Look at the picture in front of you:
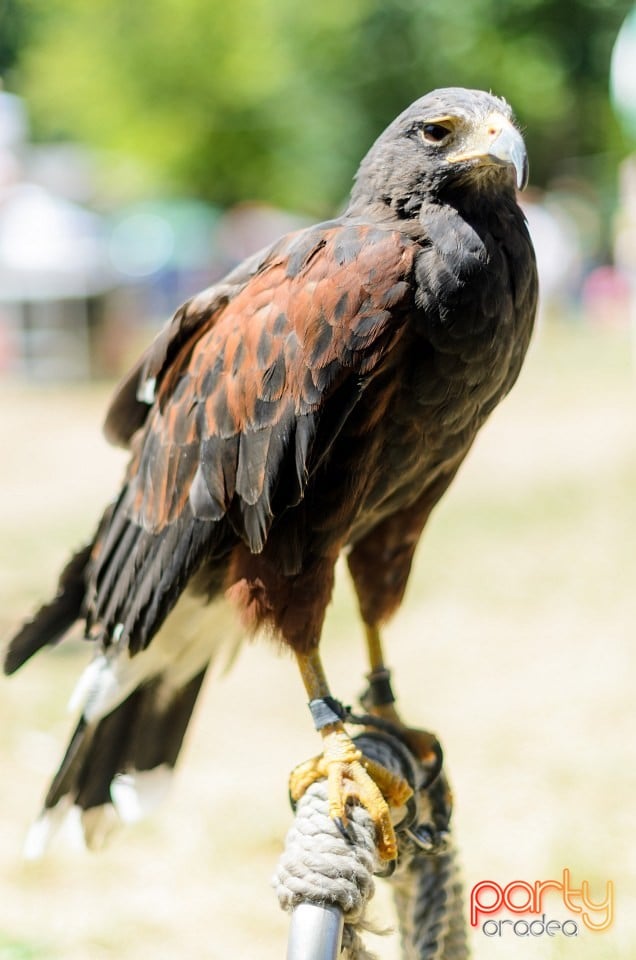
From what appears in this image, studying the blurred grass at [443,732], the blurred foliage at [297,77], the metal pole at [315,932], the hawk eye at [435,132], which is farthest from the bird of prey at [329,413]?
the blurred foliage at [297,77]

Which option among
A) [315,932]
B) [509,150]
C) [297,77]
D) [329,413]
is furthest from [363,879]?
[297,77]

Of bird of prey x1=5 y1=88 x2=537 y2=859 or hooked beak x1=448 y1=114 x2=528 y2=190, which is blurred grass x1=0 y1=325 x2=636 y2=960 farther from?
hooked beak x1=448 y1=114 x2=528 y2=190

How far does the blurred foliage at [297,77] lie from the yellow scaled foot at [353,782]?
74.5 ft

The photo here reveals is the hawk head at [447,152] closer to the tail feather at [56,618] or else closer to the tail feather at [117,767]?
the tail feather at [56,618]

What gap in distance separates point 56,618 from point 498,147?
5.20 feet

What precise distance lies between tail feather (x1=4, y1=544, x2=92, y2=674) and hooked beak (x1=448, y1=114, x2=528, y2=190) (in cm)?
142

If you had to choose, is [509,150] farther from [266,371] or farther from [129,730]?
[129,730]

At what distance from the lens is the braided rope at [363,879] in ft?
6.76

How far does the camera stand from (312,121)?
86.3 ft

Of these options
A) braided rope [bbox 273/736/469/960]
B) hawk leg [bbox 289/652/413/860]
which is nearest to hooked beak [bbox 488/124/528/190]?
hawk leg [bbox 289/652/413/860]

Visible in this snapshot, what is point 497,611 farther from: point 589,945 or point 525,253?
point 525,253

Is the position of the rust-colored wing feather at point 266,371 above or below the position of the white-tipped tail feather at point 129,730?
above

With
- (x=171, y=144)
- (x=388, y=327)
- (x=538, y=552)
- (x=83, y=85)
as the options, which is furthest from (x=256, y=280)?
(x=83, y=85)

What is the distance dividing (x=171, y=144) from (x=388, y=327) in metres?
28.5
